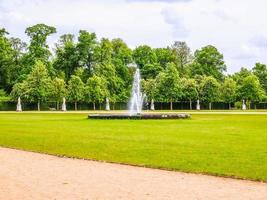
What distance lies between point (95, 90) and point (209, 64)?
979 inches

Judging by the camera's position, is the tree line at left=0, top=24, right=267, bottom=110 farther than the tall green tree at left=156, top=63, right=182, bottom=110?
No

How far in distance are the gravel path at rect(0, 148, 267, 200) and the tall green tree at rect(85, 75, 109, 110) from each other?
207ft

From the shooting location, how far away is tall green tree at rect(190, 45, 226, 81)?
289 ft

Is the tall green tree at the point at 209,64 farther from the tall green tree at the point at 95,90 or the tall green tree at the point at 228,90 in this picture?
the tall green tree at the point at 95,90

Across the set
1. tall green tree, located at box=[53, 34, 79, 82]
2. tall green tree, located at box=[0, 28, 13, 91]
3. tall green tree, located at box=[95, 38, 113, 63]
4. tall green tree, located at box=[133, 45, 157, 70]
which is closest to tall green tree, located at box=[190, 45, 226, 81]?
tall green tree, located at box=[133, 45, 157, 70]

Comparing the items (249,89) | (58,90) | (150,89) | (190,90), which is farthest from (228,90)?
(58,90)

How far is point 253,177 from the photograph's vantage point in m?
10.4

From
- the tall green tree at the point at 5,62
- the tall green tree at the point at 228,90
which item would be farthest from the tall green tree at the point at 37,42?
the tall green tree at the point at 228,90

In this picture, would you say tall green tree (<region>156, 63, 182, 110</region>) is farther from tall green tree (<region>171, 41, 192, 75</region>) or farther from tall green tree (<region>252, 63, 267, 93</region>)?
tall green tree (<region>171, 41, 192, 75</region>)

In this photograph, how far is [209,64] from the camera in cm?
8900

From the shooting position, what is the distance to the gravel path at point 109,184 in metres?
8.53

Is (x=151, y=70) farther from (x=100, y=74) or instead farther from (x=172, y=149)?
(x=172, y=149)

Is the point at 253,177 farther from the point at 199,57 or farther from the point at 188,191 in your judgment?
the point at 199,57

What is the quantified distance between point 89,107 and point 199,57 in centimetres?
2352
